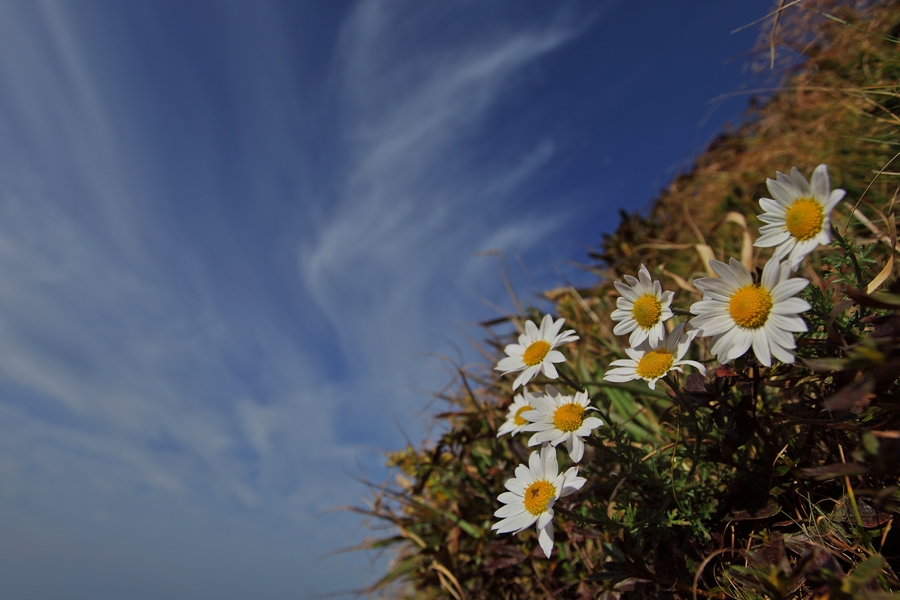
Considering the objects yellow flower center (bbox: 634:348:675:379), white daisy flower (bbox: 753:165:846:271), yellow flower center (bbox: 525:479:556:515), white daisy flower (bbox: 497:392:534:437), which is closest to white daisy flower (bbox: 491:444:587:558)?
yellow flower center (bbox: 525:479:556:515)

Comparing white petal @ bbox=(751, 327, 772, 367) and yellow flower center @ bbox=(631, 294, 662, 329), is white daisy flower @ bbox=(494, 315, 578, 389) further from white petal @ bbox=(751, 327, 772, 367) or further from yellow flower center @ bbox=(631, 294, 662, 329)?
white petal @ bbox=(751, 327, 772, 367)

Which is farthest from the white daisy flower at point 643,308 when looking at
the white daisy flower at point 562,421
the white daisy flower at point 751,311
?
the white daisy flower at point 562,421

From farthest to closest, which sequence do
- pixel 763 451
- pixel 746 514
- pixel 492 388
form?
pixel 492 388 → pixel 763 451 → pixel 746 514

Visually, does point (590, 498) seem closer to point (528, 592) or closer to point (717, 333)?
point (717, 333)

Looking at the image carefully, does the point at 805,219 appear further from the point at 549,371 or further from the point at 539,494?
the point at 539,494

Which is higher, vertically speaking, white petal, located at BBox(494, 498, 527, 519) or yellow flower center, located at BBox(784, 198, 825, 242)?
yellow flower center, located at BBox(784, 198, 825, 242)

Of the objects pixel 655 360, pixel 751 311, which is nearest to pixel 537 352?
pixel 655 360

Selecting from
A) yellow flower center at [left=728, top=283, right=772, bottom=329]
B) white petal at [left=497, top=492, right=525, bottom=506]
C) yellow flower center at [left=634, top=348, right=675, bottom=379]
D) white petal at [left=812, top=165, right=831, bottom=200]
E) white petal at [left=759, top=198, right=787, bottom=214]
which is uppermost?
white petal at [left=759, top=198, right=787, bottom=214]

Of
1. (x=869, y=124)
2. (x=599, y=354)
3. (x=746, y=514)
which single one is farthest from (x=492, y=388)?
(x=869, y=124)
